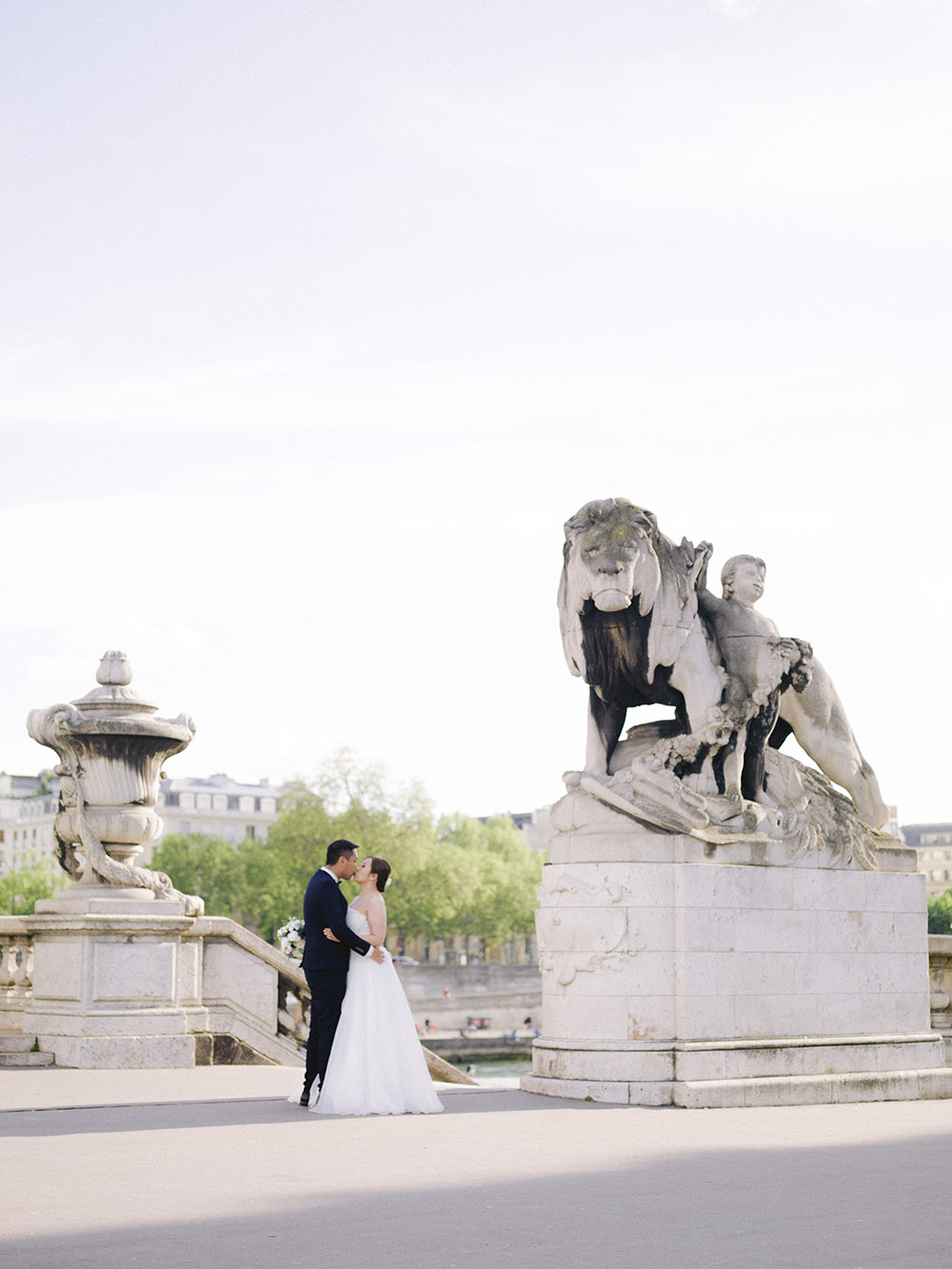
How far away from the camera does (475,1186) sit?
688cm

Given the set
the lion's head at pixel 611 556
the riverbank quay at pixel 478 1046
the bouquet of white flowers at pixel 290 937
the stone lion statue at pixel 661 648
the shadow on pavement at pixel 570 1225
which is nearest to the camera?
the shadow on pavement at pixel 570 1225

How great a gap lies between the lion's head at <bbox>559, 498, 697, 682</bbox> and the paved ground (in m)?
2.96

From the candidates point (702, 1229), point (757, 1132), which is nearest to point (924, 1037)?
point (757, 1132)

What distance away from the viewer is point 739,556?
11.6 m

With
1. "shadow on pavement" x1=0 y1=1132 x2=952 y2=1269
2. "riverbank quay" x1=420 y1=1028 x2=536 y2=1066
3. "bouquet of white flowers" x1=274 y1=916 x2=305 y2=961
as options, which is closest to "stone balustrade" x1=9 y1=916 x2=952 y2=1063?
"bouquet of white flowers" x1=274 y1=916 x2=305 y2=961

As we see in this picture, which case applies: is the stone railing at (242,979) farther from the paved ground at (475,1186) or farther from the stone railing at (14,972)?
the paved ground at (475,1186)

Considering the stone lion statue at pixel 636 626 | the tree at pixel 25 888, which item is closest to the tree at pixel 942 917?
the tree at pixel 25 888

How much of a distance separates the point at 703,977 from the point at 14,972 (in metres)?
6.84

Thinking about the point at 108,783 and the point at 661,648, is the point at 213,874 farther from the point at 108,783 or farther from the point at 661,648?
the point at 661,648

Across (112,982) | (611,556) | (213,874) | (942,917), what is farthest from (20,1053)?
(213,874)

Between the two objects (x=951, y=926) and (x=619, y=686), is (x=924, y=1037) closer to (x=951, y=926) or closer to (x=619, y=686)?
(x=619, y=686)

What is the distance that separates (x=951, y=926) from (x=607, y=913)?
245ft

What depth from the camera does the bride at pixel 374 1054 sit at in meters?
9.86

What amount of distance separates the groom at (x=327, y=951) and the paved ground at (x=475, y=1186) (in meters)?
0.51
